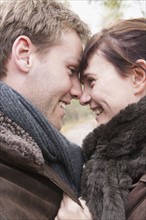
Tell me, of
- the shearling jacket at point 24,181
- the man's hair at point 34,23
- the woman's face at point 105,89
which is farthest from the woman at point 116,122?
the man's hair at point 34,23

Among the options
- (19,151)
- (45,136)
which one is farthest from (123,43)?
(19,151)

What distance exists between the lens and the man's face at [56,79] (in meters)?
2.53

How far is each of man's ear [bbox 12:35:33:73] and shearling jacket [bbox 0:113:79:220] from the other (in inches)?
20.7

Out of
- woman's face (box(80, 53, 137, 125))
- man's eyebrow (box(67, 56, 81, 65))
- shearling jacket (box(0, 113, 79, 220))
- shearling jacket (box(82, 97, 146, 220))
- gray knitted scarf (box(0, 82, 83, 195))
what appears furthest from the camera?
man's eyebrow (box(67, 56, 81, 65))

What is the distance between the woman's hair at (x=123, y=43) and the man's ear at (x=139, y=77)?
0.02 meters

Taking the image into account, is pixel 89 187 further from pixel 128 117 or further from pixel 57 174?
pixel 128 117

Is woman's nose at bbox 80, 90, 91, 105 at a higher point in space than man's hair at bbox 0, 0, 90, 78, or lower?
lower

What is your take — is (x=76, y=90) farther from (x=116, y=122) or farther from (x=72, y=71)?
(x=116, y=122)

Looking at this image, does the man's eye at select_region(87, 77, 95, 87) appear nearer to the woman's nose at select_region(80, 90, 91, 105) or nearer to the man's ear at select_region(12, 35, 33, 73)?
the woman's nose at select_region(80, 90, 91, 105)

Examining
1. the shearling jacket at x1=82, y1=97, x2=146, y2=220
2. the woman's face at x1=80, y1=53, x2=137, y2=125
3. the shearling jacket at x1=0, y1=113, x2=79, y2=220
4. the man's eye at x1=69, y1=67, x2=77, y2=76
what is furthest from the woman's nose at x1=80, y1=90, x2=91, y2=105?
the shearling jacket at x1=0, y1=113, x2=79, y2=220

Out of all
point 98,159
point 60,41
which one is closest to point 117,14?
point 60,41

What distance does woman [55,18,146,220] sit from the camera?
80.4 inches

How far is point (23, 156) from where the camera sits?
1918mm

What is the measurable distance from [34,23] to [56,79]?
0.35m
